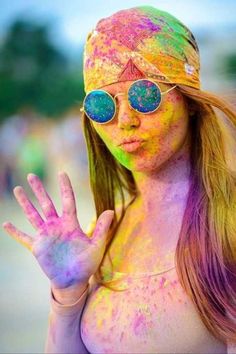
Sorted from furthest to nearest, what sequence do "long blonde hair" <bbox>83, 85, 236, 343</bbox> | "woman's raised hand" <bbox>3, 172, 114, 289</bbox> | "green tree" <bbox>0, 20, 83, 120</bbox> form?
"green tree" <bbox>0, 20, 83, 120</bbox>, "woman's raised hand" <bbox>3, 172, 114, 289</bbox>, "long blonde hair" <bbox>83, 85, 236, 343</bbox>

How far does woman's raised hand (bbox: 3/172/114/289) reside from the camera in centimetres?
192

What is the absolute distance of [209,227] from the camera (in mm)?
1836

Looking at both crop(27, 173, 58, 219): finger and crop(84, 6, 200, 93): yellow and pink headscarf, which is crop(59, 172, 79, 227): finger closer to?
crop(27, 173, 58, 219): finger

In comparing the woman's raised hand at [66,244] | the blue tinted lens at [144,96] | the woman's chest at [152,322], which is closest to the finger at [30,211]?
the woman's raised hand at [66,244]

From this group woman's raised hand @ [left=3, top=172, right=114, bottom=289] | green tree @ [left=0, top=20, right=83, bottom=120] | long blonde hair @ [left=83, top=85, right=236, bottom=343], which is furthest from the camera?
green tree @ [left=0, top=20, right=83, bottom=120]

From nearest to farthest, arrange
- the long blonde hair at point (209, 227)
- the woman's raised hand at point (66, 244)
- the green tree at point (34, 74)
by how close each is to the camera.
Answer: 1. the long blonde hair at point (209, 227)
2. the woman's raised hand at point (66, 244)
3. the green tree at point (34, 74)

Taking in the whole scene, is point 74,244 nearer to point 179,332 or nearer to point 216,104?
point 179,332

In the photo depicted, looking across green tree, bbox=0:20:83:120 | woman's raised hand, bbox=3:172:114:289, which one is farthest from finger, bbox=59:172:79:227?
green tree, bbox=0:20:83:120

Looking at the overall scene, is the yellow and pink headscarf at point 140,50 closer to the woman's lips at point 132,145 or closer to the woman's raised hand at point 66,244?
the woman's lips at point 132,145

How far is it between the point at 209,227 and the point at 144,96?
1.26 ft

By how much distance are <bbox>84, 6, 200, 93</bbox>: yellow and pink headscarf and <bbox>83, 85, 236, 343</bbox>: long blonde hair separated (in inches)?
2.6

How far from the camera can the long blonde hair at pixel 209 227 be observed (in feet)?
5.79

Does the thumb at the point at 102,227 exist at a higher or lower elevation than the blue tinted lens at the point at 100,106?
lower

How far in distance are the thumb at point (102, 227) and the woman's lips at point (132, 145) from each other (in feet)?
0.72
